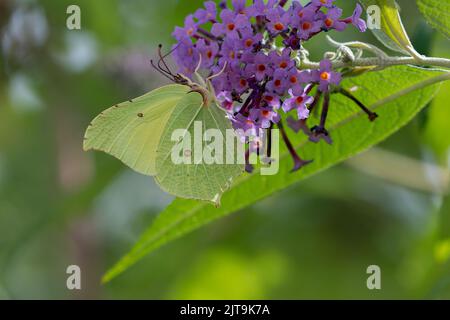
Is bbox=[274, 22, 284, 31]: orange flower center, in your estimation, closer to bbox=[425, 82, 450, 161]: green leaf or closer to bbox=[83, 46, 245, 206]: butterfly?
bbox=[83, 46, 245, 206]: butterfly

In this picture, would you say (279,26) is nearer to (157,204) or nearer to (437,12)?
(437,12)

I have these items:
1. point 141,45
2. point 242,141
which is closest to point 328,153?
point 242,141

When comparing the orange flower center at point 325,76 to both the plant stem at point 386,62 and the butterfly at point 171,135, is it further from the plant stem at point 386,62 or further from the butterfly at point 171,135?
the butterfly at point 171,135

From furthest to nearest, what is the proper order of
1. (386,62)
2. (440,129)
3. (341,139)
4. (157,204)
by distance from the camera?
1. (157,204)
2. (440,129)
3. (341,139)
4. (386,62)

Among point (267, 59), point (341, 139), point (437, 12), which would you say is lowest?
point (341, 139)

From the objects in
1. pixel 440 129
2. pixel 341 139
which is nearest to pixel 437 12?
pixel 341 139

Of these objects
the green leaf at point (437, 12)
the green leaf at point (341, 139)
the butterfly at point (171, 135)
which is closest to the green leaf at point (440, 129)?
the green leaf at point (341, 139)
